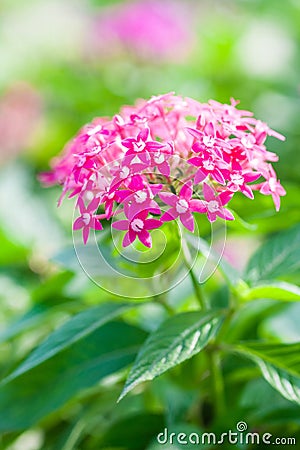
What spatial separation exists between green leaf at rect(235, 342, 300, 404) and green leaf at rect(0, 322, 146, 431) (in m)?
0.18

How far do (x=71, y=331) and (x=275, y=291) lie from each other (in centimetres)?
26

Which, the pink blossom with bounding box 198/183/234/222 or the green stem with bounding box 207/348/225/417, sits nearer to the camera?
the pink blossom with bounding box 198/183/234/222

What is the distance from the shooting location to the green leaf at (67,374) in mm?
998

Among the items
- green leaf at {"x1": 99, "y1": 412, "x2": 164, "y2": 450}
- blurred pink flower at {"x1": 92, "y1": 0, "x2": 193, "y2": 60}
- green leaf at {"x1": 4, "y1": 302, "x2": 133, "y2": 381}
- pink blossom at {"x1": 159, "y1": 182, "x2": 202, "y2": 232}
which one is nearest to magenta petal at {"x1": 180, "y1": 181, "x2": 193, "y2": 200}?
pink blossom at {"x1": 159, "y1": 182, "x2": 202, "y2": 232}

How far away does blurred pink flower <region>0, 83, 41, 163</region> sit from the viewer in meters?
2.59

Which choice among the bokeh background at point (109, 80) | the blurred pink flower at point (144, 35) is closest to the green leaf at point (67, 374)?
the bokeh background at point (109, 80)

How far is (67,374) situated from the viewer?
1025 mm

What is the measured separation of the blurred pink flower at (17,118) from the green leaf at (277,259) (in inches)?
64.3

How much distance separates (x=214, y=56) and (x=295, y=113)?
49 centimetres

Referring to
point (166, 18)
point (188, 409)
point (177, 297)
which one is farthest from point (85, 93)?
point (188, 409)

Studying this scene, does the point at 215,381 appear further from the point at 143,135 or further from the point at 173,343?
the point at 143,135

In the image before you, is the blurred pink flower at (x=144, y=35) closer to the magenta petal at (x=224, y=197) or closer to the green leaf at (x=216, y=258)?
the green leaf at (x=216, y=258)

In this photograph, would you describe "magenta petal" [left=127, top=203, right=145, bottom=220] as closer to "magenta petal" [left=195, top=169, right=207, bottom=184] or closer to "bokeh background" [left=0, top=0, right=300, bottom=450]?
"magenta petal" [left=195, top=169, right=207, bottom=184]

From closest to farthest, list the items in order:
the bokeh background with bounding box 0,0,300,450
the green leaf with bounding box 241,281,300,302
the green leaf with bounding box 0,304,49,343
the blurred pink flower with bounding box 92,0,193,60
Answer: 1. the green leaf with bounding box 241,281,300,302
2. the green leaf with bounding box 0,304,49,343
3. the bokeh background with bounding box 0,0,300,450
4. the blurred pink flower with bounding box 92,0,193,60
